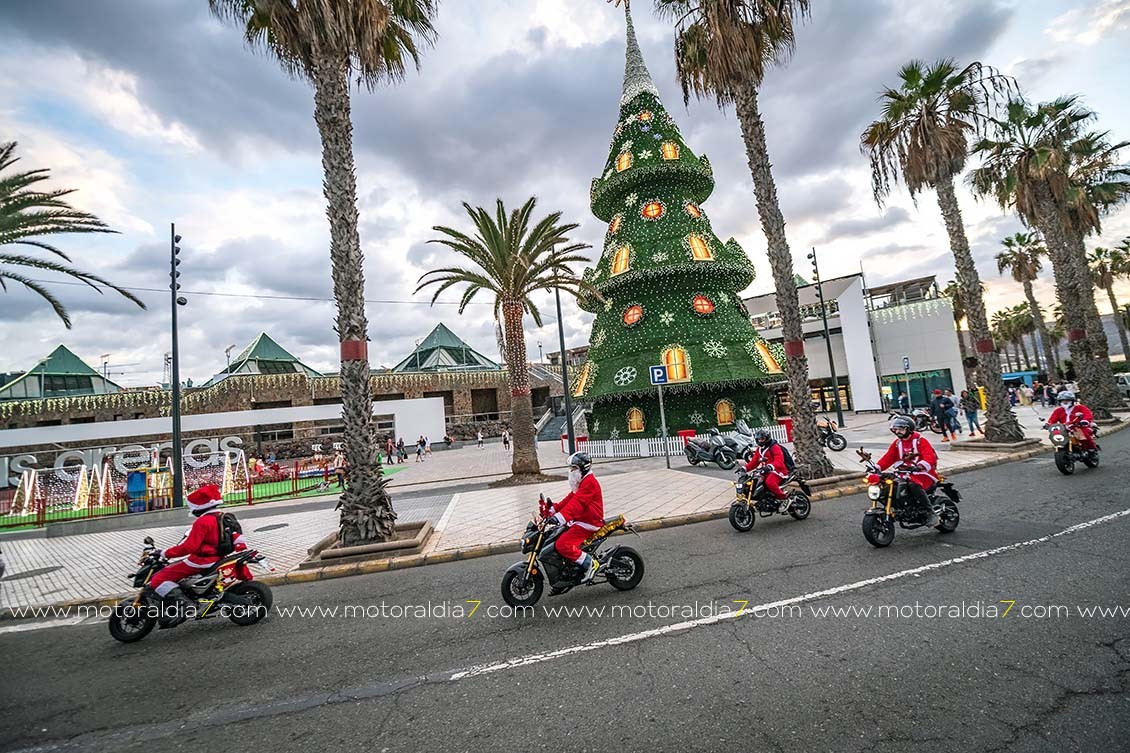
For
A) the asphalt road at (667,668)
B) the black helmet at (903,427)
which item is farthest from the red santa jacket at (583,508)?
the black helmet at (903,427)

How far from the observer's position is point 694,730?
291 centimetres

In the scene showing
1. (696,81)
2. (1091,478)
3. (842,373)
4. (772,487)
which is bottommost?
(1091,478)

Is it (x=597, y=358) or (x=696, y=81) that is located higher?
(x=696, y=81)

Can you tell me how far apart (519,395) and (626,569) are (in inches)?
390

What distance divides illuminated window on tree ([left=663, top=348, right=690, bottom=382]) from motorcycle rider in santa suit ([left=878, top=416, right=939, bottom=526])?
12282 mm

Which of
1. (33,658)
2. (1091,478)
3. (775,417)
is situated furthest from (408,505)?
(775,417)

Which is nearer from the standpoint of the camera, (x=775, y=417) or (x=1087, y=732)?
(x=1087, y=732)

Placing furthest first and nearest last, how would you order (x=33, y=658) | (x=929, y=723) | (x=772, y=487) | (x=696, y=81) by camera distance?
(x=696, y=81) → (x=772, y=487) → (x=33, y=658) → (x=929, y=723)

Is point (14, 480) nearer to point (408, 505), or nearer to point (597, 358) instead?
point (408, 505)

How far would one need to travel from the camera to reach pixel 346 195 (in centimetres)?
829

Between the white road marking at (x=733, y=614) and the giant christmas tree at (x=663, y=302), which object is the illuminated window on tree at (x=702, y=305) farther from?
the white road marking at (x=733, y=614)

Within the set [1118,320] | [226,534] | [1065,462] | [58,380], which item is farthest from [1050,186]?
[58,380]

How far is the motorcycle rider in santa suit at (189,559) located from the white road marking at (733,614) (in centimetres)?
352

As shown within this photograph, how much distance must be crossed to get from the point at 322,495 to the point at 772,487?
1542 cm
